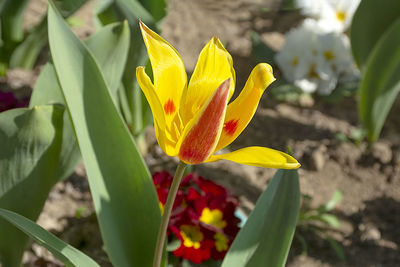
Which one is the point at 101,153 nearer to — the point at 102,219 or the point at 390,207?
the point at 102,219

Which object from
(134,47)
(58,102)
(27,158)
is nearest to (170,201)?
(27,158)

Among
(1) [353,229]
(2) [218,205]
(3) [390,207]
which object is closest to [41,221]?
(2) [218,205]

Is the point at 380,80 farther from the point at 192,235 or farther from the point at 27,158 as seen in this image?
the point at 27,158

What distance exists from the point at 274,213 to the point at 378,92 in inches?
45.5

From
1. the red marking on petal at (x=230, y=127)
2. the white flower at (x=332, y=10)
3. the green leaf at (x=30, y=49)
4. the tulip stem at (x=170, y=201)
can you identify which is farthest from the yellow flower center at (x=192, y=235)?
the white flower at (x=332, y=10)

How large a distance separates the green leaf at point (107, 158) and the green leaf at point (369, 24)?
1277 mm

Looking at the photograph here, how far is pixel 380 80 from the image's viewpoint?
2.02 m

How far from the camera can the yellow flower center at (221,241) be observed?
1403mm

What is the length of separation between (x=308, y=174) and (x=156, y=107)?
4.84 ft

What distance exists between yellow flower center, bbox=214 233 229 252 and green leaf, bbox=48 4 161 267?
0.35m

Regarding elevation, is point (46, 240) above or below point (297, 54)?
above

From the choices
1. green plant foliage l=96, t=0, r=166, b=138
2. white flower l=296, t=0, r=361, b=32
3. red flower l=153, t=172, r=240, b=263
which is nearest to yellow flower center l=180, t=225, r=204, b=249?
red flower l=153, t=172, r=240, b=263

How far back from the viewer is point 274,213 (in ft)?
3.50

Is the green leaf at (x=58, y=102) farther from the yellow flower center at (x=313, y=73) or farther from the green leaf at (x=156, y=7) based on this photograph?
the yellow flower center at (x=313, y=73)
